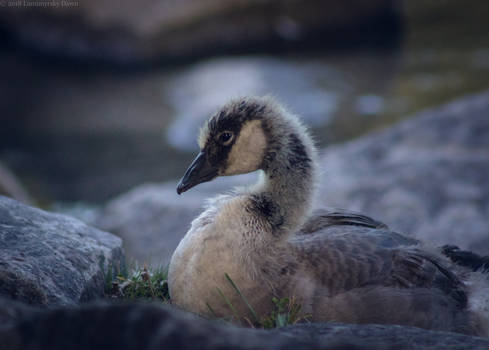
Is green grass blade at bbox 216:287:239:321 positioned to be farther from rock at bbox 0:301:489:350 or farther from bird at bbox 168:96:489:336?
rock at bbox 0:301:489:350

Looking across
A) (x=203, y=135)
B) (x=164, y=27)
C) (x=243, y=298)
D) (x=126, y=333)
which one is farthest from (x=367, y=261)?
(x=164, y=27)

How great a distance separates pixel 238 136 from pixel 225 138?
0.37 ft

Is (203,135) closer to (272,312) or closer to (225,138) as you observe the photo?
(225,138)

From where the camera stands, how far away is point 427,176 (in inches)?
315

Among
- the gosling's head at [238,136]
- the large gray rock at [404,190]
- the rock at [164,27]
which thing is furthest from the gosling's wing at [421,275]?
the rock at [164,27]

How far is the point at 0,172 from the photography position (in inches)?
372

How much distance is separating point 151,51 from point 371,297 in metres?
15.4

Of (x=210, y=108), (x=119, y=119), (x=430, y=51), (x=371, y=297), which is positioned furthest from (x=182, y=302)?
(x=430, y=51)

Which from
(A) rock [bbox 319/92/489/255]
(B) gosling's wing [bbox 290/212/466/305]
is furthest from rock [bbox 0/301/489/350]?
(A) rock [bbox 319/92/489/255]

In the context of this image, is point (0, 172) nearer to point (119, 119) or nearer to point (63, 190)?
point (63, 190)

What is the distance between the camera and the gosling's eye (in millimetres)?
4297

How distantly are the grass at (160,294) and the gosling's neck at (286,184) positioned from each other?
1.85 ft

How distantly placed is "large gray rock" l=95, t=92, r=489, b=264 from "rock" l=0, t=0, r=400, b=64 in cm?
934

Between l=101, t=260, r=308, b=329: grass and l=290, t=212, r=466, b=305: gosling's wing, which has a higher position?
l=290, t=212, r=466, b=305: gosling's wing
